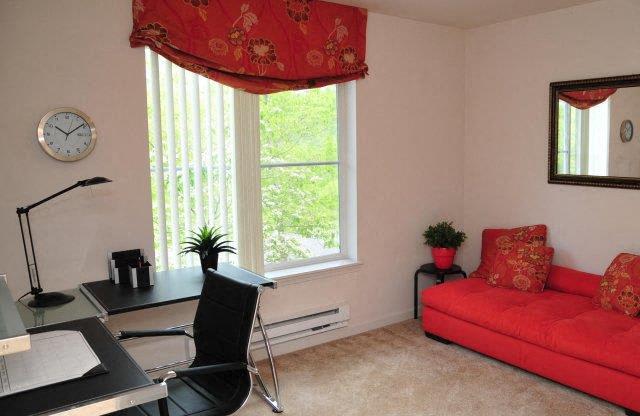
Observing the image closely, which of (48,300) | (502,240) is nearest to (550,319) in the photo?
(502,240)

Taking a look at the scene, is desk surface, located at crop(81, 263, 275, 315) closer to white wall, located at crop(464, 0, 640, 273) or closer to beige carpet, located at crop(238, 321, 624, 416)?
beige carpet, located at crop(238, 321, 624, 416)

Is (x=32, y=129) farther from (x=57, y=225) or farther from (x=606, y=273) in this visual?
(x=606, y=273)

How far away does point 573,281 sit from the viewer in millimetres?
4047

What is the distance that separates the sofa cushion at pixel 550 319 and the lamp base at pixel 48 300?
2.51m

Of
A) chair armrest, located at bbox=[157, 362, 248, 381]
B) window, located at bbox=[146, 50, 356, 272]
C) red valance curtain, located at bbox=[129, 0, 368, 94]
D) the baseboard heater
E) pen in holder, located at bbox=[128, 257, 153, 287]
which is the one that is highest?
red valance curtain, located at bbox=[129, 0, 368, 94]

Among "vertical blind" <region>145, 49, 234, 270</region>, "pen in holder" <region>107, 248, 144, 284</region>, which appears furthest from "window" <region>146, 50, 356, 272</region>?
"pen in holder" <region>107, 248, 144, 284</region>

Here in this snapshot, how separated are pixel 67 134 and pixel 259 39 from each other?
1342 millimetres

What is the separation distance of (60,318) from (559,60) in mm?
3770

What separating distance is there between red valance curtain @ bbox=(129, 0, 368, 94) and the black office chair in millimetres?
1445

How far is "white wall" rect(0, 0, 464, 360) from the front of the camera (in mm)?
2928

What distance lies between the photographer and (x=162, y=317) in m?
3.44

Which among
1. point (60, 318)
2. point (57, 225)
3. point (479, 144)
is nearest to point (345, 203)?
point (479, 144)

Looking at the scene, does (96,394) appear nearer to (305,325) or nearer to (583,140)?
(305,325)

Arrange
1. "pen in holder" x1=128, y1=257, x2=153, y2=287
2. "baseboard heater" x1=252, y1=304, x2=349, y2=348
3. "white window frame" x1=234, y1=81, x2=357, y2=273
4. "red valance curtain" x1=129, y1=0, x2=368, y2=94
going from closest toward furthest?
"pen in holder" x1=128, y1=257, x2=153, y2=287 < "red valance curtain" x1=129, y1=0, x2=368, y2=94 < "white window frame" x1=234, y1=81, x2=357, y2=273 < "baseboard heater" x1=252, y1=304, x2=349, y2=348
